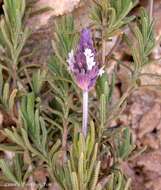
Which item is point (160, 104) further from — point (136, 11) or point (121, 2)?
A: point (121, 2)

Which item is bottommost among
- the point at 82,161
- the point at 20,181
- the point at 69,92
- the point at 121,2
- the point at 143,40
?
the point at 20,181

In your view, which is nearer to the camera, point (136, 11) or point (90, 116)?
point (90, 116)

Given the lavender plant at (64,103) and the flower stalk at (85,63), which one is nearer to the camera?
the flower stalk at (85,63)

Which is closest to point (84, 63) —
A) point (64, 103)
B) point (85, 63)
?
point (85, 63)

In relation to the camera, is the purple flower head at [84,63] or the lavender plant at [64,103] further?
the lavender plant at [64,103]

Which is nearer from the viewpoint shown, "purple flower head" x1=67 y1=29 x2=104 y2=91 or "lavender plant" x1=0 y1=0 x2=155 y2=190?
"purple flower head" x1=67 y1=29 x2=104 y2=91

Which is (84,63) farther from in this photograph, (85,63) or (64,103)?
(64,103)

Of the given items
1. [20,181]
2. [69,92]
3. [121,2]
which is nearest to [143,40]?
[121,2]
